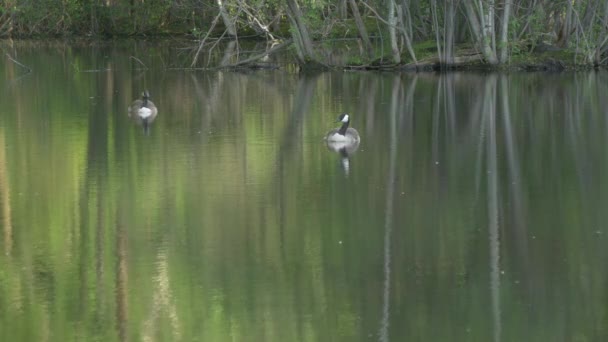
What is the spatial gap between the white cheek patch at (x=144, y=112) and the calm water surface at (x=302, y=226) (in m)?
0.44

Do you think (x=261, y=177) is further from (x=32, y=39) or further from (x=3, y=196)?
(x=32, y=39)

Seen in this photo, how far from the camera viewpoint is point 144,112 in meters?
23.6

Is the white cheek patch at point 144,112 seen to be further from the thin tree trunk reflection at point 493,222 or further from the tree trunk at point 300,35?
the tree trunk at point 300,35

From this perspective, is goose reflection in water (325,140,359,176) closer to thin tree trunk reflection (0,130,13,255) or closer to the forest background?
thin tree trunk reflection (0,130,13,255)

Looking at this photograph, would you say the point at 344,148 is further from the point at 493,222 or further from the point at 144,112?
the point at 144,112

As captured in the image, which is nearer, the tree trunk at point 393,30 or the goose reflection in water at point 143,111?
the goose reflection in water at point 143,111

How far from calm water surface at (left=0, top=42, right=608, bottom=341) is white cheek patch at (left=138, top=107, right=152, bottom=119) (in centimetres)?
44

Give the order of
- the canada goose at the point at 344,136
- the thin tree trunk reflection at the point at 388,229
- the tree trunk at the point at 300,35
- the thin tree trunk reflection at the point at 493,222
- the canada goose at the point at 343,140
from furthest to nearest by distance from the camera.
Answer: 1. the tree trunk at the point at 300,35
2. the canada goose at the point at 344,136
3. the canada goose at the point at 343,140
4. the thin tree trunk reflection at the point at 493,222
5. the thin tree trunk reflection at the point at 388,229

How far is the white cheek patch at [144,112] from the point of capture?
23425 millimetres

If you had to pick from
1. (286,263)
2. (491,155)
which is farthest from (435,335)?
(491,155)

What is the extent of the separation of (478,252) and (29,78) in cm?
2445

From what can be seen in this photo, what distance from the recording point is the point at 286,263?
10.7m

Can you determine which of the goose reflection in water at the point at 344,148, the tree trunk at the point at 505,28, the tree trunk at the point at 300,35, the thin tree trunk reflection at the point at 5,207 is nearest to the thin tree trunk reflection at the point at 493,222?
the goose reflection in water at the point at 344,148

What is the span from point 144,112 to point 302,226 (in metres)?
11.8
